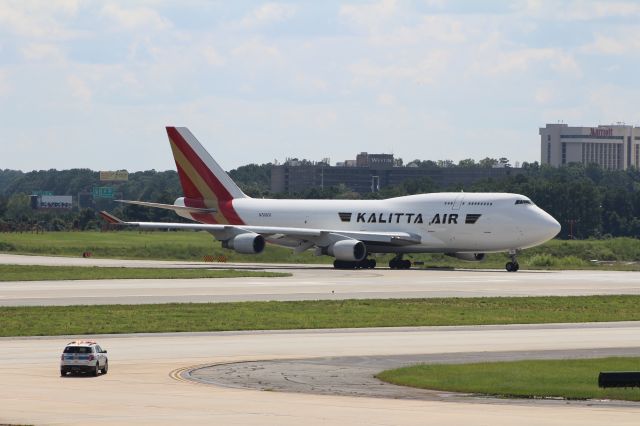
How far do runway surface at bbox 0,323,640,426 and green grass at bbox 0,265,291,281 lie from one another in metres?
35.4

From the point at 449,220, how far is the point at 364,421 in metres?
68.2

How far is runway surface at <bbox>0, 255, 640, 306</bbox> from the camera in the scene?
6881 cm

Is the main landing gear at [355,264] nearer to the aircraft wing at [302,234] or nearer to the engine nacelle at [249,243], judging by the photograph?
the aircraft wing at [302,234]

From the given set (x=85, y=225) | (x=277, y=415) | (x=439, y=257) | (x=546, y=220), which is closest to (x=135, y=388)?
(x=277, y=415)

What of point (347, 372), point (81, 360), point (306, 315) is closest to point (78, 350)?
point (81, 360)

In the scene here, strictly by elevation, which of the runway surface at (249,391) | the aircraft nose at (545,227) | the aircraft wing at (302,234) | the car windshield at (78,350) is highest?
the aircraft nose at (545,227)

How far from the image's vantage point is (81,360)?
38125 millimetres

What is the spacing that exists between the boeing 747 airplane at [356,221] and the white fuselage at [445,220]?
0.22ft

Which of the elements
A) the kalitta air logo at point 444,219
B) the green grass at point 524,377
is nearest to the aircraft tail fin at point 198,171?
the kalitta air logo at point 444,219

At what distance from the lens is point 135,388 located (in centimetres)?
3559

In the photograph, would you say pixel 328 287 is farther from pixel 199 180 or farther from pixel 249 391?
pixel 249 391

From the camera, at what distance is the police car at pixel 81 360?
38156mm

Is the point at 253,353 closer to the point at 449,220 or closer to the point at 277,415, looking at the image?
the point at 277,415

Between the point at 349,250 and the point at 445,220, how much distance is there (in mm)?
7069
